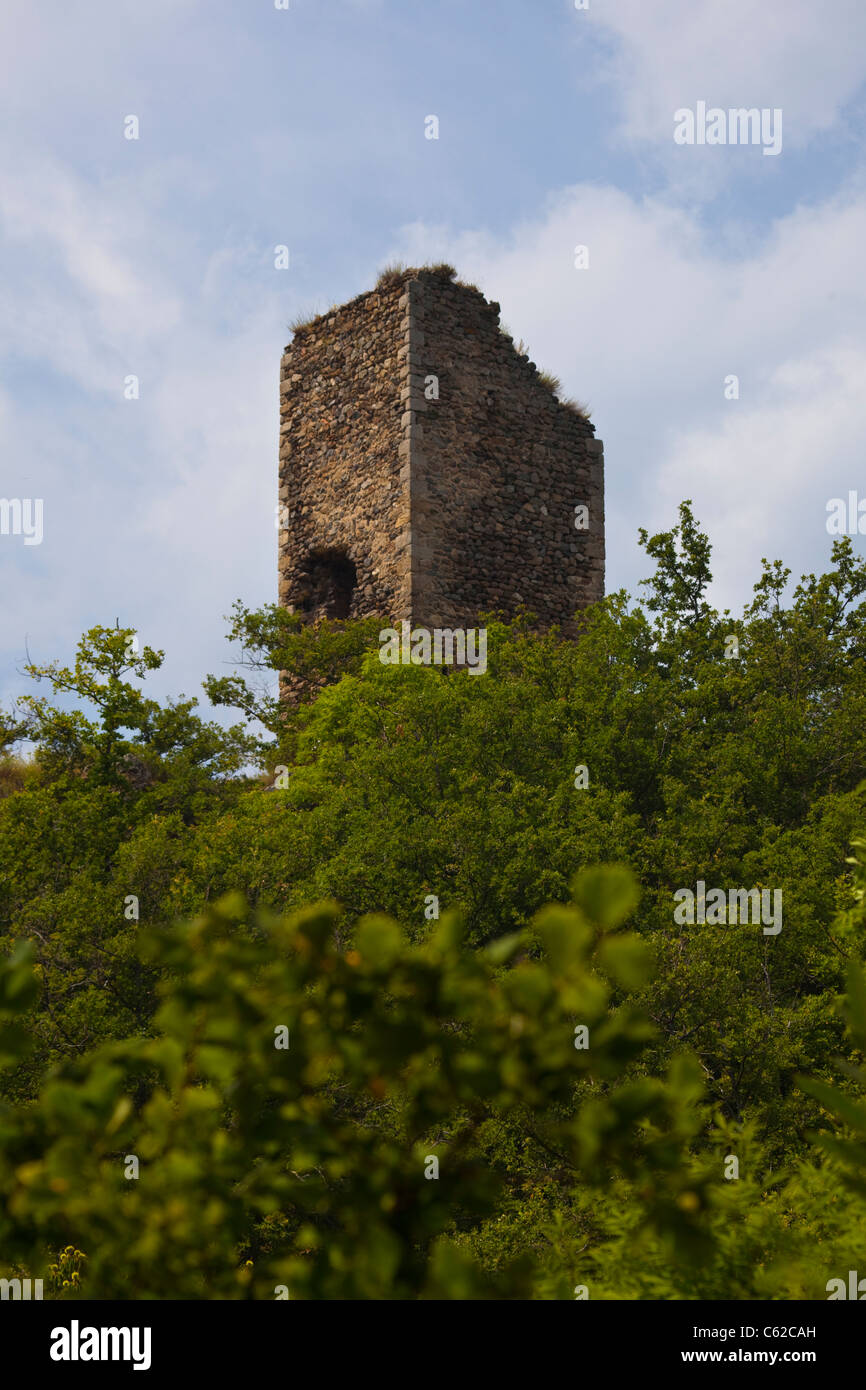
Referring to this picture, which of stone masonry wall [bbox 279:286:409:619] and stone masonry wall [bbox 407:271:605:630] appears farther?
stone masonry wall [bbox 279:286:409:619]

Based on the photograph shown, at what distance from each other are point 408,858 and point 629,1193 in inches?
282

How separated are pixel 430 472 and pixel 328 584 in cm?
238

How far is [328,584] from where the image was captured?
17797 millimetres

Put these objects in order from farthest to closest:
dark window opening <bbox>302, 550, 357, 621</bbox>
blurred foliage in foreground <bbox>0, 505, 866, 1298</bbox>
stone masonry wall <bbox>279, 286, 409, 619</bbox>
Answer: dark window opening <bbox>302, 550, 357, 621</bbox> → stone masonry wall <bbox>279, 286, 409, 619</bbox> → blurred foliage in foreground <bbox>0, 505, 866, 1298</bbox>

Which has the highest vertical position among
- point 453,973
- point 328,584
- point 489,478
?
point 489,478

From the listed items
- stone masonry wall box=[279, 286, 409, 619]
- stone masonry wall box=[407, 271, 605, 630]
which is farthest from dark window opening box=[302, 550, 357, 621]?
stone masonry wall box=[407, 271, 605, 630]

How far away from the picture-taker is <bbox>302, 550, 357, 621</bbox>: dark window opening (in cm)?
1750

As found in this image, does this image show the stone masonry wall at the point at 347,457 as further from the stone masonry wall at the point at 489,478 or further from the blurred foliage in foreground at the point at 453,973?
the blurred foliage in foreground at the point at 453,973

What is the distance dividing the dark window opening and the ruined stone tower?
2 cm

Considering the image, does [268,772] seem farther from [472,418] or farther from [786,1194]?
[786,1194]

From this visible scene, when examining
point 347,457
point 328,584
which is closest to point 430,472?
point 347,457

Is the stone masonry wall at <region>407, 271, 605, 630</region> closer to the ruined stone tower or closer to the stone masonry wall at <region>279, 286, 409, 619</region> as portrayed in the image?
the ruined stone tower

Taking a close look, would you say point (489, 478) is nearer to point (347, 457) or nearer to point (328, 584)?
point (347, 457)

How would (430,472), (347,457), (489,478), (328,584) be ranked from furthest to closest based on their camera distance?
(328,584), (347,457), (489,478), (430,472)
